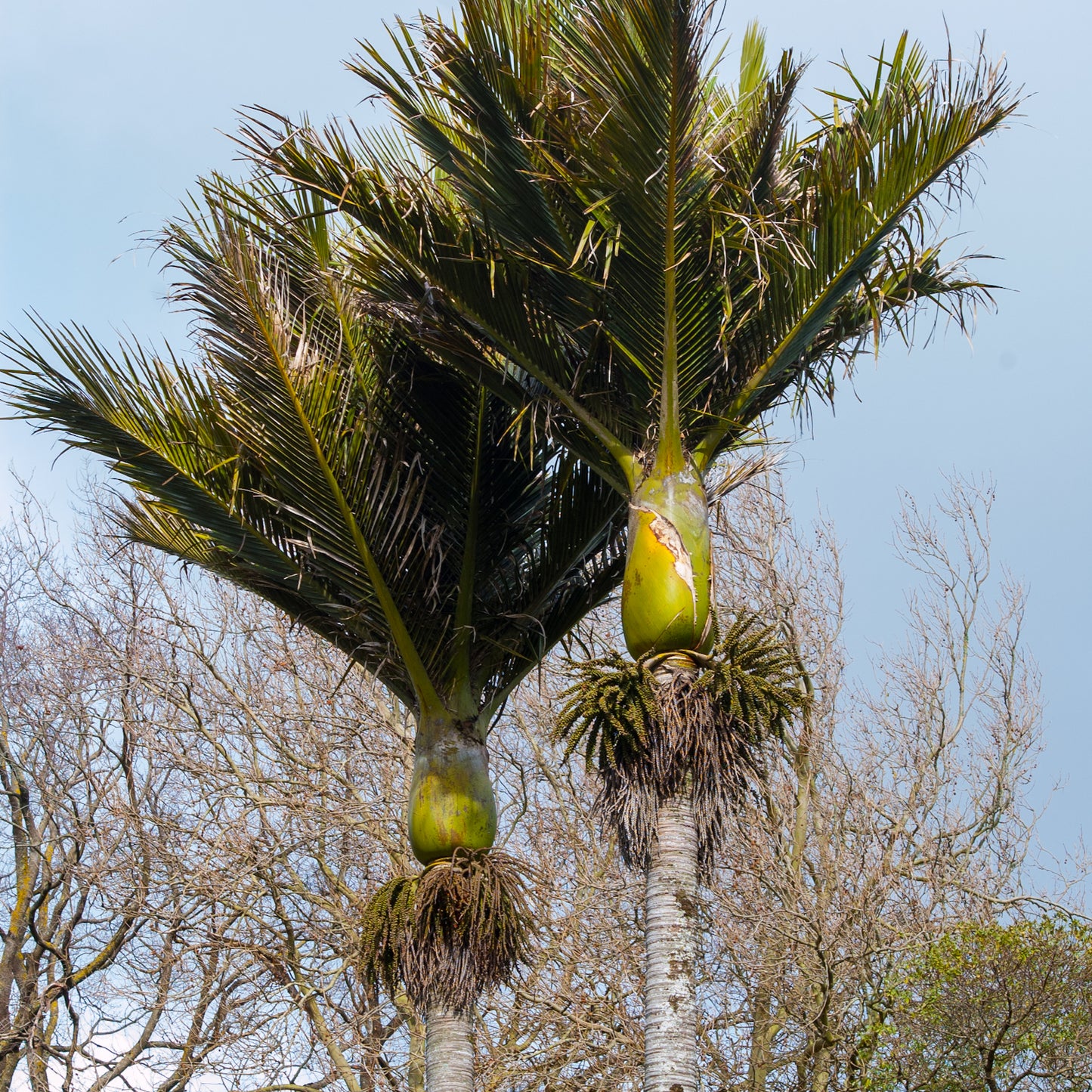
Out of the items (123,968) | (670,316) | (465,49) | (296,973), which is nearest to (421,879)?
(670,316)

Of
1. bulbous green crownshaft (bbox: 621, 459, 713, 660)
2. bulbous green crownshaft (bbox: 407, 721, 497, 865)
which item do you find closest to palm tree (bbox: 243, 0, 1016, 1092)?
bulbous green crownshaft (bbox: 621, 459, 713, 660)

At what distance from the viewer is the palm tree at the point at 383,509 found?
6.24 metres

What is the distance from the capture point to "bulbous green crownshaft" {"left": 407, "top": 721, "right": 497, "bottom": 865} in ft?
20.9

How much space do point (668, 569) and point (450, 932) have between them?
2.05 m

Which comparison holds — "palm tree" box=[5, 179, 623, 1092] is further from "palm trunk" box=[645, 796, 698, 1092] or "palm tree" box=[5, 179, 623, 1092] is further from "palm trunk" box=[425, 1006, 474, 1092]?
"palm trunk" box=[645, 796, 698, 1092]

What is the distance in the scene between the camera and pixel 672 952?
17.1 ft

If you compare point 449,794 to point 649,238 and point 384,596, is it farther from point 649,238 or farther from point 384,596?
point 649,238

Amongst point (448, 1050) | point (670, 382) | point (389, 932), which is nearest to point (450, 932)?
point (389, 932)

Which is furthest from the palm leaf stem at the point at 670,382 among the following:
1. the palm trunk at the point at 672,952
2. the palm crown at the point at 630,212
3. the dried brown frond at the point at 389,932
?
the dried brown frond at the point at 389,932

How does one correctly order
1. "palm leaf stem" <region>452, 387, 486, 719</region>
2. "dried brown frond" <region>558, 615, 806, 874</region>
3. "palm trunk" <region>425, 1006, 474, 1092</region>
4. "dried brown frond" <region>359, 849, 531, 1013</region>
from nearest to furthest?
"dried brown frond" <region>558, 615, 806, 874</region>
"dried brown frond" <region>359, 849, 531, 1013</region>
"palm trunk" <region>425, 1006, 474, 1092</region>
"palm leaf stem" <region>452, 387, 486, 719</region>

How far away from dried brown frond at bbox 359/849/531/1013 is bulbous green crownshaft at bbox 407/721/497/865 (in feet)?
0.35

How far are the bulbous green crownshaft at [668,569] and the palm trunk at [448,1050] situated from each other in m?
2.03

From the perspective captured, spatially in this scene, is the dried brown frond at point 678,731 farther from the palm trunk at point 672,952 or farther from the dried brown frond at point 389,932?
the dried brown frond at point 389,932

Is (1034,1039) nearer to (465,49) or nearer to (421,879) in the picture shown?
(421,879)
